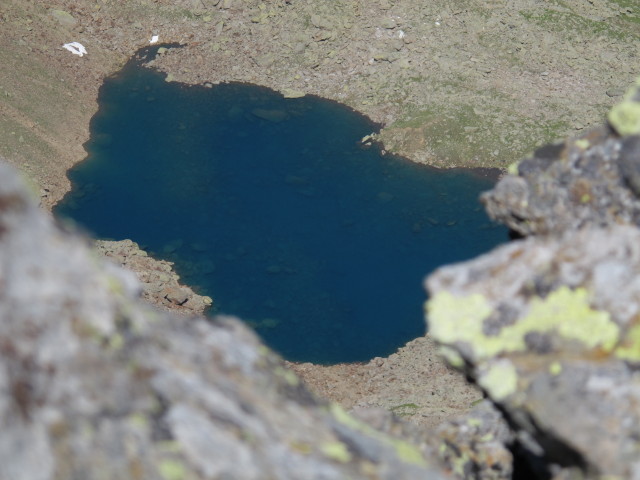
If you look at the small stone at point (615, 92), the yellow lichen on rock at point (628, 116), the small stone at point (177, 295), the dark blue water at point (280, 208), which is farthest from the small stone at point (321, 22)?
the yellow lichen on rock at point (628, 116)

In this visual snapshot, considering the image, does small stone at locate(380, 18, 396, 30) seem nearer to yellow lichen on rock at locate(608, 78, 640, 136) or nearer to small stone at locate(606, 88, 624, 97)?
small stone at locate(606, 88, 624, 97)

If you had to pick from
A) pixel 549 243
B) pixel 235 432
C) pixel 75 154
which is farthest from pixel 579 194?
pixel 75 154

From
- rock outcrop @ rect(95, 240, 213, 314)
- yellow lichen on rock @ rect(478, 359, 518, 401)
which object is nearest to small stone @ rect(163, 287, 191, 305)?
rock outcrop @ rect(95, 240, 213, 314)

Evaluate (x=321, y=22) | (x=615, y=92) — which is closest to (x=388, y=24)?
(x=321, y=22)

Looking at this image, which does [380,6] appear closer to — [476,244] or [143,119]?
[143,119]

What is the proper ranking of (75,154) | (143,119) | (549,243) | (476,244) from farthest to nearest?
(143,119)
(75,154)
(476,244)
(549,243)

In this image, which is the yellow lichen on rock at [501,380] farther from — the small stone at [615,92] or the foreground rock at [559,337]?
the small stone at [615,92]
